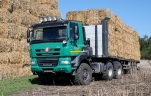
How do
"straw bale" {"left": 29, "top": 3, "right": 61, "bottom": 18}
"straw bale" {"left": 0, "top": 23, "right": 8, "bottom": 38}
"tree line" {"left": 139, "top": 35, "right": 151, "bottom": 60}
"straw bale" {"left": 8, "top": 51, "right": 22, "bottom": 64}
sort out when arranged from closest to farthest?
"straw bale" {"left": 0, "top": 23, "right": 8, "bottom": 38} → "straw bale" {"left": 8, "top": 51, "right": 22, "bottom": 64} → "straw bale" {"left": 29, "top": 3, "right": 61, "bottom": 18} → "tree line" {"left": 139, "top": 35, "right": 151, "bottom": 60}

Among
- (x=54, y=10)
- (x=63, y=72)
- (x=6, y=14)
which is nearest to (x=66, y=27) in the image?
(x=63, y=72)

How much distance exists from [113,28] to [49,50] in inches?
206

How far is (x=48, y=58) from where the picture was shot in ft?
40.7

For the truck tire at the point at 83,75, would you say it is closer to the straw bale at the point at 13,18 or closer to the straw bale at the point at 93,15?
the straw bale at the point at 93,15

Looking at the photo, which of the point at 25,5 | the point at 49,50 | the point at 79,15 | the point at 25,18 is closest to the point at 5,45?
the point at 25,18

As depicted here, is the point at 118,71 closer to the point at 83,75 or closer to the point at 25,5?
the point at 83,75

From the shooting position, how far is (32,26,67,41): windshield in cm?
1213

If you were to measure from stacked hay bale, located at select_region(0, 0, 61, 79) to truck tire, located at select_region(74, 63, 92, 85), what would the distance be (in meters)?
4.69

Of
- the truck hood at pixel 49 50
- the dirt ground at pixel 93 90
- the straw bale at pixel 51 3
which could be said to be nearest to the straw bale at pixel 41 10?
the straw bale at pixel 51 3

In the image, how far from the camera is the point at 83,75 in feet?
42.5

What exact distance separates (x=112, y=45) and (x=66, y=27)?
14.3 feet

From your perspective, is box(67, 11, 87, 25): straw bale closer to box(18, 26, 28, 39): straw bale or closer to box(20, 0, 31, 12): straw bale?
box(20, 0, 31, 12): straw bale

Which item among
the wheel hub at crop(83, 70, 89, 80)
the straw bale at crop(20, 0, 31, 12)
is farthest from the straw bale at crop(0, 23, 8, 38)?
the wheel hub at crop(83, 70, 89, 80)

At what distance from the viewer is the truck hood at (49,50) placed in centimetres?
1201
